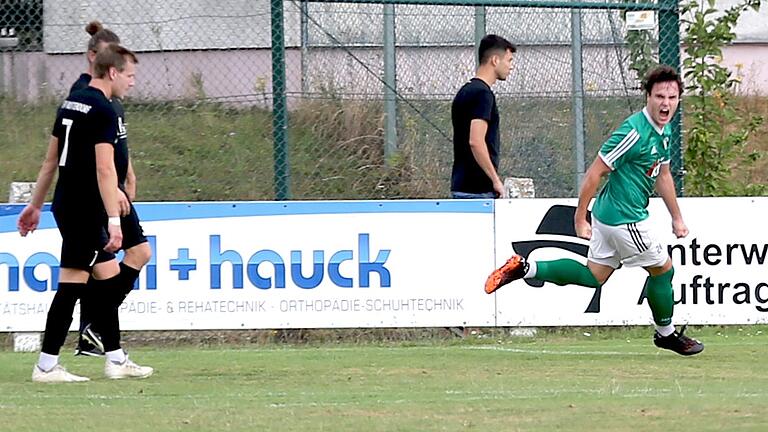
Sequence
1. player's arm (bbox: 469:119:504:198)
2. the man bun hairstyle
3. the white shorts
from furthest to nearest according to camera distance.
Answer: the man bun hairstyle
player's arm (bbox: 469:119:504:198)
the white shorts

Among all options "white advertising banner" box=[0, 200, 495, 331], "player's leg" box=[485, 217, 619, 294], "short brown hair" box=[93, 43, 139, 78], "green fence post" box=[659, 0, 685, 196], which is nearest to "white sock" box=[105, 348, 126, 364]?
"short brown hair" box=[93, 43, 139, 78]

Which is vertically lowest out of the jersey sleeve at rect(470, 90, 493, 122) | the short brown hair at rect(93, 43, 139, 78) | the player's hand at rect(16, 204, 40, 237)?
the player's hand at rect(16, 204, 40, 237)

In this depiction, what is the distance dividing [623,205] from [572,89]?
3.59 m

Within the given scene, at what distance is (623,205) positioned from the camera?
9.30 metres

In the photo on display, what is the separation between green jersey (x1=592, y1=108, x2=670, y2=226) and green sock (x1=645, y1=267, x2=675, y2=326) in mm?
473

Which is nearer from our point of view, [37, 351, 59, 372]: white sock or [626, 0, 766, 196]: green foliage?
[37, 351, 59, 372]: white sock

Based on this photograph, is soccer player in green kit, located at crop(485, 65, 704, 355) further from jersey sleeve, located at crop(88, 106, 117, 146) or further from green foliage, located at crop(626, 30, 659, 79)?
green foliage, located at crop(626, 30, 659, 79)

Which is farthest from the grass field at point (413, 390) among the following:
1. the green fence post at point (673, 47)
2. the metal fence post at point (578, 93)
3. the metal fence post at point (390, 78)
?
the metal fence post at point (390, 78)

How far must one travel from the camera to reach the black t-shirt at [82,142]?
830cm

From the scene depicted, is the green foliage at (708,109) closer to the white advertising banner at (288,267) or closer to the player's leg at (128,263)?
the white advertising banner at (288,267)

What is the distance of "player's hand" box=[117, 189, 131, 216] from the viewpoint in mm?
8538

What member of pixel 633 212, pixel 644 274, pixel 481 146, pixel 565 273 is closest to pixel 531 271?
pixel 565 273

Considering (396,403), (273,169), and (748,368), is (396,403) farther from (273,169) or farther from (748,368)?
(273,169)

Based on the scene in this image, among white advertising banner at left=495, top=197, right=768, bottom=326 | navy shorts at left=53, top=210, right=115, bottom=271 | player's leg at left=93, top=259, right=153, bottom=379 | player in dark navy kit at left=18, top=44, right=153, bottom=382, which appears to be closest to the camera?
player in dark navy kit at left=18, top=44, right=153, bottom=382
